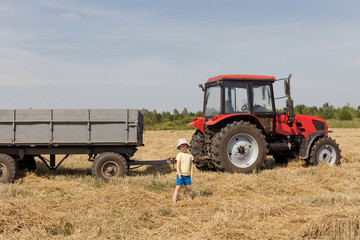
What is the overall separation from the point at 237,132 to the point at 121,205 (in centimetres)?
388

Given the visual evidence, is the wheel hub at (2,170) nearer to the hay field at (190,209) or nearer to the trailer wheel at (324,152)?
the hay field at (190,209)

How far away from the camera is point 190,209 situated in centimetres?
520

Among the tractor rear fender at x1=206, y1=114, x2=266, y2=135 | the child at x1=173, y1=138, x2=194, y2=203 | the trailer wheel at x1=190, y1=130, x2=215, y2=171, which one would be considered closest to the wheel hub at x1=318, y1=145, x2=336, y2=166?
the tractor rear fender at x1=206, y1=114, x2=266, y2=135

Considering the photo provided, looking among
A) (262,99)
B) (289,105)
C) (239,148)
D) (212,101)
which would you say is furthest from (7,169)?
(289,105)

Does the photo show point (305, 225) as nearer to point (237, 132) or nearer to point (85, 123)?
point (237, 132)

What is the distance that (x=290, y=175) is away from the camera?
309 inches

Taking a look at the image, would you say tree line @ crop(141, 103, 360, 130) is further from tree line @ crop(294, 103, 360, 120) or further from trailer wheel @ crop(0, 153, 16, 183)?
trailer wheel @ crop(0, 153, 16, 183)

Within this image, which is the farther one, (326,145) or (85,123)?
(326,145)

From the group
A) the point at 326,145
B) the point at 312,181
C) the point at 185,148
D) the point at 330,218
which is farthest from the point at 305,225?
the point at 326,145

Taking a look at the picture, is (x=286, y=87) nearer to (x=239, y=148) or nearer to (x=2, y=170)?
(x=239, y=148)

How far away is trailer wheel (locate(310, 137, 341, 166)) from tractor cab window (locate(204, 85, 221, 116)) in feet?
8.89

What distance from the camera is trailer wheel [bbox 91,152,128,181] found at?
7.84 metres

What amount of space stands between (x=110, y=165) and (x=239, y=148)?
9.98ft

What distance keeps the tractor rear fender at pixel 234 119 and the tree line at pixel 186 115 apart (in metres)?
20.3
